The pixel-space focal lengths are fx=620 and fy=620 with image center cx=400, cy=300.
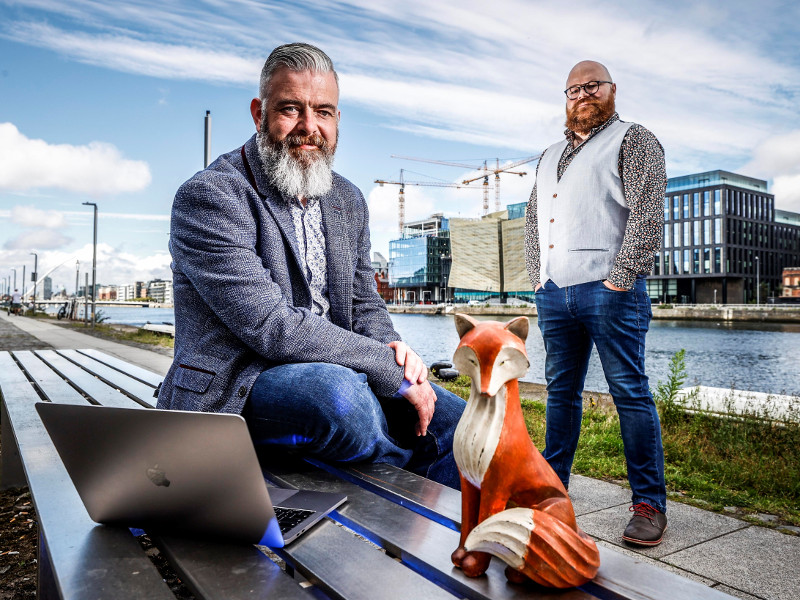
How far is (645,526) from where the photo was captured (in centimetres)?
256

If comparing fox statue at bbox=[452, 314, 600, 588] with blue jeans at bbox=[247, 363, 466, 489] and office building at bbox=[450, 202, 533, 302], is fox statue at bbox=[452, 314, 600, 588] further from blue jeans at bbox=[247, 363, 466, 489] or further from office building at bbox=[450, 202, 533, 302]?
office building at bbox=[450, 202, 533, 302]

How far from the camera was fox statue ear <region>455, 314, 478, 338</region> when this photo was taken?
3.44 ft

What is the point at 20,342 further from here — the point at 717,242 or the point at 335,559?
the point at 717,242

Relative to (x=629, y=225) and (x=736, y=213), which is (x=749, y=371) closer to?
(x=629, y=225)

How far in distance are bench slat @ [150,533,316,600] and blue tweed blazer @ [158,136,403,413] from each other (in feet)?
2.18

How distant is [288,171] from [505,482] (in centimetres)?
145

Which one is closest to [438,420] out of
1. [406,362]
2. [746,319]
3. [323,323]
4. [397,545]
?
[406,362]

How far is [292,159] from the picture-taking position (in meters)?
2.16

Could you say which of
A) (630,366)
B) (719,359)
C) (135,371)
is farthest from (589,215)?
(719,359)

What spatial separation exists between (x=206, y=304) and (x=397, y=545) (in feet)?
3.58

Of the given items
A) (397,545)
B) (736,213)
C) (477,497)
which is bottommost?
(397,545)

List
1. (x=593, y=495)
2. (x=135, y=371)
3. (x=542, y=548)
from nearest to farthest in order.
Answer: (x=542, y=548), (x=593, y=495), (x=135, y=371)

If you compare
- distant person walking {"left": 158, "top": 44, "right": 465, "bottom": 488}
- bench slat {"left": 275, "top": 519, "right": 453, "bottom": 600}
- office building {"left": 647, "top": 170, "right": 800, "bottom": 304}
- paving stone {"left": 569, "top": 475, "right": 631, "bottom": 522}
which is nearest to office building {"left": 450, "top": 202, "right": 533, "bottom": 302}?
office building {"left": 647, "top": 170, "right": 800, "bottom": 304}

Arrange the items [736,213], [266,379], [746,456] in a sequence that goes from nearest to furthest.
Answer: [266,379] → [746,456] → [736,213]
